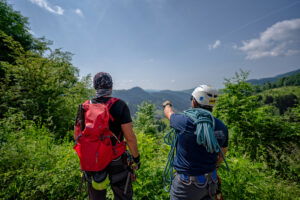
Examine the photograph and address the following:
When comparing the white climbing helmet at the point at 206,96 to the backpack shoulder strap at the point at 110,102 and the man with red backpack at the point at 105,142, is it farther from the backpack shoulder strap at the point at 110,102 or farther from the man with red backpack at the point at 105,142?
the backpack shoulder strap at the point at 110,102

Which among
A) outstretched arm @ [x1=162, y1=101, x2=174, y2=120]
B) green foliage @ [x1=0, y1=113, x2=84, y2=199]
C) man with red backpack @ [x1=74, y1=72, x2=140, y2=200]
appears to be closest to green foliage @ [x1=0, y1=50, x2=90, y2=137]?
green foliage @ [x1=0, y1=113, x2=84, y2=199]

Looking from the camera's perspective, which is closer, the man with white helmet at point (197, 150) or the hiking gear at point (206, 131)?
the hiking gear at point (206, 131)

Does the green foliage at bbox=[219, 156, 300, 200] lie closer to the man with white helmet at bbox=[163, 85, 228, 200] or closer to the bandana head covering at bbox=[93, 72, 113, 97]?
the man with white helmet at bbox=[163, 85, 228, 200]

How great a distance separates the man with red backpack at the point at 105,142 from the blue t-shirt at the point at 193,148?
2.56ft

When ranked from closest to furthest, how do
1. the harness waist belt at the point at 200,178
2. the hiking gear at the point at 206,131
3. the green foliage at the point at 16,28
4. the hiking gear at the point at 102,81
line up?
the hiking gear at the point at 206,131 < the harness waist belt at the point at 200,178 < the hiking gear at the point at 102,81 < the green foliage at the point at 16,28

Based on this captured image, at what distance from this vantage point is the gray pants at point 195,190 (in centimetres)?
191

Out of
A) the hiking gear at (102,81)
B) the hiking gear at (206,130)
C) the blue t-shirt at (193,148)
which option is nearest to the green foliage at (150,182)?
the blue t-shirt at (193,148)

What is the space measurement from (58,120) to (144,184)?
746cm

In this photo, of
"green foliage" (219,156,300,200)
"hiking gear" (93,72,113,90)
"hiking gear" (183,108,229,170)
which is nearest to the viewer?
"hiking gear" (183,108,229,170)

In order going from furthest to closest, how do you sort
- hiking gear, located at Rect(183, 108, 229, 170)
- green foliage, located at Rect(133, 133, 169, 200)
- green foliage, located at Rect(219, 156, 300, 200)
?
green foliage, located at Rect(133, 133, 169, 200), green foliage, located at Rect(219, 156, 300, 200), hiking gear, located at Rect(183, 108, 229, 170)

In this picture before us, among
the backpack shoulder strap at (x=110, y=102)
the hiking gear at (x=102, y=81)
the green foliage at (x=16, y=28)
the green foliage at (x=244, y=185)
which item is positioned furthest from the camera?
the green foliage at (x=16, y=28)

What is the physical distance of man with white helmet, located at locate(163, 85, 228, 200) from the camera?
70.9 inches

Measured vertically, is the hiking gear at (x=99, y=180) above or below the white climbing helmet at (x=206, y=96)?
below

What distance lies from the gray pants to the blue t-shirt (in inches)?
5.8
